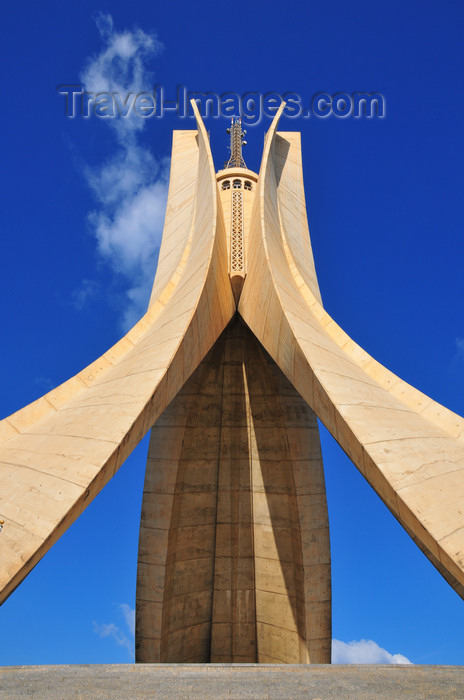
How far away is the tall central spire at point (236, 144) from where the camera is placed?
38.2 ft

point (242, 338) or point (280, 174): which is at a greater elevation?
point (280, 174)

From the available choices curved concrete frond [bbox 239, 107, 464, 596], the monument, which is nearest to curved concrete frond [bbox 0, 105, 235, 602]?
the monument

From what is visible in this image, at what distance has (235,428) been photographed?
880 centimetres

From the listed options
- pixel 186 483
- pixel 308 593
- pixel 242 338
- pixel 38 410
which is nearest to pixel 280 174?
pixel 242 338

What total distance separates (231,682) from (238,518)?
6.22m

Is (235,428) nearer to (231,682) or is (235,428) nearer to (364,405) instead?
(364,405)

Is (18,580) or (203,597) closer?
(18,580)

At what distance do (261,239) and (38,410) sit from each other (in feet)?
11.3

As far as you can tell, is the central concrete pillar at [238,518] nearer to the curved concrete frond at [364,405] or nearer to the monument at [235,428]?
the monument at [235,428]

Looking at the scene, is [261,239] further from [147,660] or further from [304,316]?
[147,660]

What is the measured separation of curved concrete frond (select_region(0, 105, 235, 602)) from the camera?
285 centimetres

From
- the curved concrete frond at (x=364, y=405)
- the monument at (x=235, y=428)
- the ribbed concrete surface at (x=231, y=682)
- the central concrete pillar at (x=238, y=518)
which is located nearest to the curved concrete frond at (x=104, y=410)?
the monument at (x=235, y=428)

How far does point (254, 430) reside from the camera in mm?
8750

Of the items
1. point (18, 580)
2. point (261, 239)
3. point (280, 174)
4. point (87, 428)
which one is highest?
point (280, 174)
